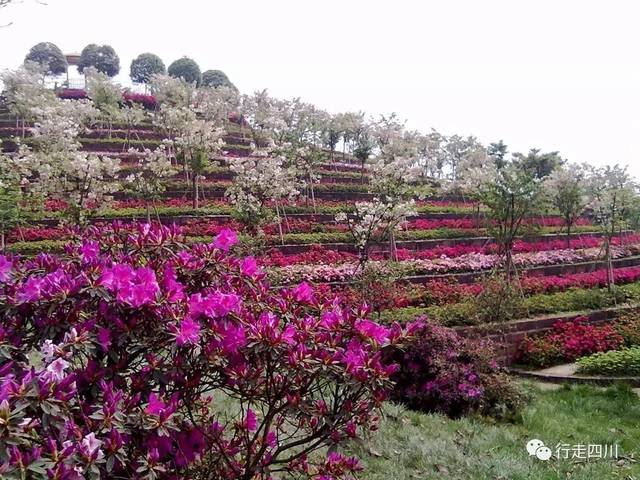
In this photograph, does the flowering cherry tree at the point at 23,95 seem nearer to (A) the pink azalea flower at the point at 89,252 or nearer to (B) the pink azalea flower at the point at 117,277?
(A) the pink azalea flower at the point at 89,252

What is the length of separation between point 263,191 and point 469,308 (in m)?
6.51

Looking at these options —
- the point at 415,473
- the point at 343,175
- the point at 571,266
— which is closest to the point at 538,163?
the point at 343,175

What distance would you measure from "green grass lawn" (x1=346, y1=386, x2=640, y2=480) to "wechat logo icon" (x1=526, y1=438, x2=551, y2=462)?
0.05 metres

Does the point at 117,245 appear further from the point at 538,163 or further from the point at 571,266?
the point at 538,163

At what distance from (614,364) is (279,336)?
766 cm

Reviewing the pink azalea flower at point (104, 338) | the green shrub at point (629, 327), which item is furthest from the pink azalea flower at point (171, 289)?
the green shrub at point (629, 327)

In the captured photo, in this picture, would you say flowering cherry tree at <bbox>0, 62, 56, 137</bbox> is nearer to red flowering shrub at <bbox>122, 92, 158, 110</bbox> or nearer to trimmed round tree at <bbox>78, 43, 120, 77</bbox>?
red flowering shrub at <bbox>122, 92, 158, 110</bbox>

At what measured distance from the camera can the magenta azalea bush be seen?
5.66ft

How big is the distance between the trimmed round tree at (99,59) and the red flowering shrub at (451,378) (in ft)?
151

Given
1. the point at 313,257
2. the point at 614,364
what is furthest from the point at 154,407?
the point at 313,257

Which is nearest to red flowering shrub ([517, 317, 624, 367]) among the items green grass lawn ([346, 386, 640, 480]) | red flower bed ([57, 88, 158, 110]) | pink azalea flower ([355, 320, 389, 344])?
green grass lawn ([346, 386, 640, 480])

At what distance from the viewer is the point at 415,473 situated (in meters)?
3.60

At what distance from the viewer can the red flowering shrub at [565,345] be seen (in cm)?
898

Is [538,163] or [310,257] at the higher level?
[538,163]
